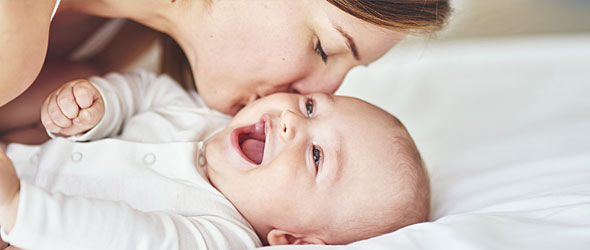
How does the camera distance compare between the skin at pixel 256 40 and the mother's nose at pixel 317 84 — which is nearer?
the skin at pixel 256 40

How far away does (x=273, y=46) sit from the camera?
4.13 feet

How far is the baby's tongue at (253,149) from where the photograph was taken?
1272 millimetres

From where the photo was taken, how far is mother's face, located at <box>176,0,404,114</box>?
1224 millimetres

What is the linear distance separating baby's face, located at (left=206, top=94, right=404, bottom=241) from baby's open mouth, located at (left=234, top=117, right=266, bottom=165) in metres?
0.06

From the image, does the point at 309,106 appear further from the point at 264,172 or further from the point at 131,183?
the point at 131,183

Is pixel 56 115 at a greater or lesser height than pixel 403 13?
lesser

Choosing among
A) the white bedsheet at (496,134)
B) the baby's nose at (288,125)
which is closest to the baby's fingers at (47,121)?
the baby's nose at (288,125)

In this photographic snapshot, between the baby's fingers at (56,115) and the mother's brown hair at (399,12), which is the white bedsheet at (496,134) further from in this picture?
the baby's fingers at (56,115)

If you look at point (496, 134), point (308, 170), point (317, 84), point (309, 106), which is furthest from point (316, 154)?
point (496, 134)

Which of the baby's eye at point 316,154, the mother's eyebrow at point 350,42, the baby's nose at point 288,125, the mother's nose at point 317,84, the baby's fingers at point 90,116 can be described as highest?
the mother's eyebrow at point 350,42

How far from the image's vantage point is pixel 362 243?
97 centimetres

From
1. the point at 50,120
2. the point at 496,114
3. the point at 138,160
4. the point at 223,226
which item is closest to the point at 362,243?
Answer: the point at 223,226

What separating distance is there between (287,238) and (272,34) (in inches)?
17.9

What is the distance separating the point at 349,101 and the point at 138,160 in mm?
483
